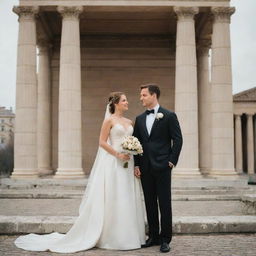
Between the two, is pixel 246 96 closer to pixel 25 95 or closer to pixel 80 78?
pixel 80 78

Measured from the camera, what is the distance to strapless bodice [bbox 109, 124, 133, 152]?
47.8 feet

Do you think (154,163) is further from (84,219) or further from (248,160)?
(248,160)

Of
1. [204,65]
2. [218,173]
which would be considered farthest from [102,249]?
[204,65]

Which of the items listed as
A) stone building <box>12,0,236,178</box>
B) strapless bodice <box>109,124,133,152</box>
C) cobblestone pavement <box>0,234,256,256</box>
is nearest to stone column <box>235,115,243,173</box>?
stone building <box>12,0,236,178</box>

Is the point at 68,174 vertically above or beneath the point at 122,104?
beneath

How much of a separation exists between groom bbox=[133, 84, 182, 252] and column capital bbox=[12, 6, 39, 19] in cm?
3459

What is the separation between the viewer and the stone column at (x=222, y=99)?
148 feet

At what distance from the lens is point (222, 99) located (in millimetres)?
45094

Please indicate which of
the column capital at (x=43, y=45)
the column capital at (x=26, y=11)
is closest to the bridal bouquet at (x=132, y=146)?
the column capital at (x=26, y=11)

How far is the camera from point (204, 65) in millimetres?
57625

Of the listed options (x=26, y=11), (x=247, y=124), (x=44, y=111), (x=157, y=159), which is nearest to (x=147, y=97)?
(x=157, y=159)

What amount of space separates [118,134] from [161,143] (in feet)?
5.34

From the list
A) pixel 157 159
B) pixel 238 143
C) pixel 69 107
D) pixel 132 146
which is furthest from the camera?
pixel 238 143

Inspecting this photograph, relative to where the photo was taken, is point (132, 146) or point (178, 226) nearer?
point (132, 146)
